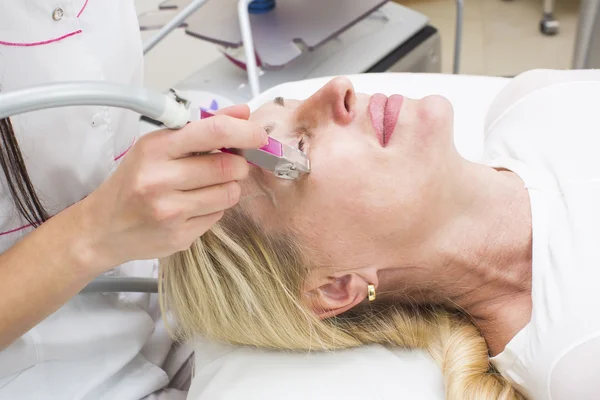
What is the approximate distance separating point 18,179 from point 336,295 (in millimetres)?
583

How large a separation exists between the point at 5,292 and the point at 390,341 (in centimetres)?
A: 69

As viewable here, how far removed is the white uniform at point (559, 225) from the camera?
92cm

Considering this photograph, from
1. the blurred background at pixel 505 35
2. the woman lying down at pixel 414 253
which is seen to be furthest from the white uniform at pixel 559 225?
the blurred background at pixel 505 35

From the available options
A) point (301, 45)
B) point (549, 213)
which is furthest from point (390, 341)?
point (301, 45)

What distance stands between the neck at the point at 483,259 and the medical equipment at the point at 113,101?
44cm

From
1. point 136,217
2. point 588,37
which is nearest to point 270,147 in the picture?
point 136,217

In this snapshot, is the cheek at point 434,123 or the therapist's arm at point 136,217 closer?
the therapist's arm at point 136,217

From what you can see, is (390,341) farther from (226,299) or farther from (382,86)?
(382,86)

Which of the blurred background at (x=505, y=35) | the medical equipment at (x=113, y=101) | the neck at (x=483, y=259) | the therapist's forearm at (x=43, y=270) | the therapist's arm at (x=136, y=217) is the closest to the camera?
the medical equipment at (x=113, y=101)

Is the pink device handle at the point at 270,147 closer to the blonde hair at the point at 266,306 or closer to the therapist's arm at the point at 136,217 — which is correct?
the therapist's arm at the point at 136,217

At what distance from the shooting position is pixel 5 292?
82cm

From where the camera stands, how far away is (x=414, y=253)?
1036 mm

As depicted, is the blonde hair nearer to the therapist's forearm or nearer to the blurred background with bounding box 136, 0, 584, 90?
the therapist's forearm

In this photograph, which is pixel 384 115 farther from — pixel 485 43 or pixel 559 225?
pixel 485 43
